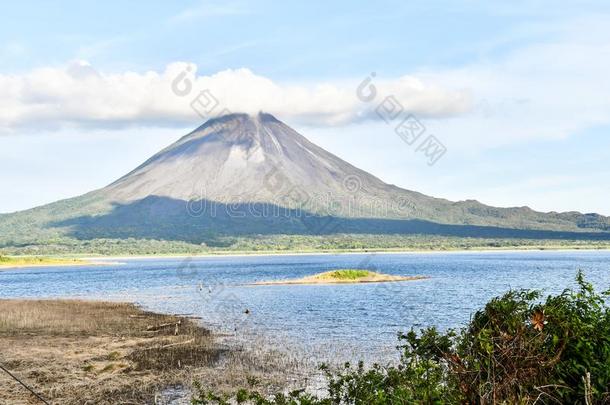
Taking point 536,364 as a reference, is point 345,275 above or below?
below

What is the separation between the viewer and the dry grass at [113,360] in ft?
60.1

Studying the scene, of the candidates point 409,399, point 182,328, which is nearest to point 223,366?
point 182,328

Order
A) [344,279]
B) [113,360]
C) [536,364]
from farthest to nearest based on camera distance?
[344,279], [113,360], [536,364]

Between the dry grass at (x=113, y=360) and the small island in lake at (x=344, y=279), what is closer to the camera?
the dry grass at (x=113, y=360)

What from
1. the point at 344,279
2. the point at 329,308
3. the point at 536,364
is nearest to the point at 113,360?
the point at 536,364

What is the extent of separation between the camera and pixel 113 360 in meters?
23.0

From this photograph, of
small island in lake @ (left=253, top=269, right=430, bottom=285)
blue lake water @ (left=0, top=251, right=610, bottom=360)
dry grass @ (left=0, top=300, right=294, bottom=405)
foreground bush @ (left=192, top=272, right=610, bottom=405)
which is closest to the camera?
foreground bush @ (left=192, top=272, right=610, bottom=405)

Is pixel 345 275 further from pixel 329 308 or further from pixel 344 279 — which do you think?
pixel 329 308

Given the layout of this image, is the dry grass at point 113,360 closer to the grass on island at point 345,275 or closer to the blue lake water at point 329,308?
the blue lake water at point 329,308

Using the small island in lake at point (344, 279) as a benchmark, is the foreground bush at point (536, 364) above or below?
above

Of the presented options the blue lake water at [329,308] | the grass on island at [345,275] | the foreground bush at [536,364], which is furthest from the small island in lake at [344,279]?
the foreground bush at [536,364]

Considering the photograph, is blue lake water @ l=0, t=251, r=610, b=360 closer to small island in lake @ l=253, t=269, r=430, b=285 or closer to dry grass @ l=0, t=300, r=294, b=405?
dry grass @ l=0, t=300, r=294, b=405

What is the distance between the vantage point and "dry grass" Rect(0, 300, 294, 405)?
18.3 metres

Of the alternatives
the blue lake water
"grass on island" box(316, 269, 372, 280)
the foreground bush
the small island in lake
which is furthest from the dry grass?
"grass on island" box(316, 269, 372, 280)
